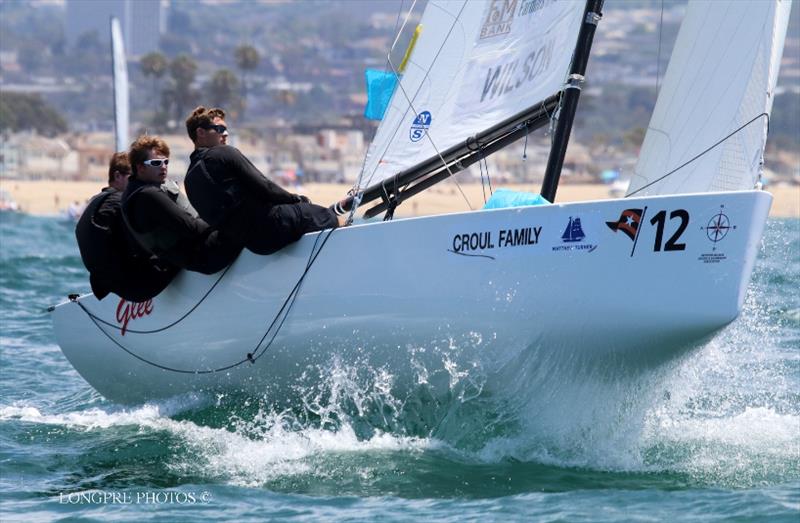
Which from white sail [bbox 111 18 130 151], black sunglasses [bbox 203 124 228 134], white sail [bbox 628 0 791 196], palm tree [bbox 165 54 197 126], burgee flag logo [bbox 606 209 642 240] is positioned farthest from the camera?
palm tree [bbox 165 54 197 126]

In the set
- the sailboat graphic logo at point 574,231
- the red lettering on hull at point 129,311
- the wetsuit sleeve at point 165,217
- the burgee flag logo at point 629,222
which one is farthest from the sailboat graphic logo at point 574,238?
the red lettering on hull at point 129,311

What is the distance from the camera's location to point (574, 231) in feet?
17.3

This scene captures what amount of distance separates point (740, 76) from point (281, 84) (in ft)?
436

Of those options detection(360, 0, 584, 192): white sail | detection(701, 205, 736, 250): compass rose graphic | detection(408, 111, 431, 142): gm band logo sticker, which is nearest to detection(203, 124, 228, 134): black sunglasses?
detection(360, 0, 584, 192): white sail

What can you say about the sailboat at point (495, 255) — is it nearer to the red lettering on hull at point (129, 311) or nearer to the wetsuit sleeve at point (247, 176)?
the red lettering on hull at point (129, 311)

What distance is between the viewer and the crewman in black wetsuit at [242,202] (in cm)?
594

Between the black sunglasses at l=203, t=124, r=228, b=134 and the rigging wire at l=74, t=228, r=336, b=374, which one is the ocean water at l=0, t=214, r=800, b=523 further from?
the black sunglasses at l=203, t=124, r=228, b=134

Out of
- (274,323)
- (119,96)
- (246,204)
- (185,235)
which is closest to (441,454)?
(274,323)

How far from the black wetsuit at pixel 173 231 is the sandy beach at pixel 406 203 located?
1449 inches

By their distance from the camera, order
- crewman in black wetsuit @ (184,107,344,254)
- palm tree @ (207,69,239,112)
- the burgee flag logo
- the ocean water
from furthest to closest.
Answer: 1. palm tree @ (207,69,239,112)
2. crewman in black wetsuit @ (184,107,344,254)
3. the burgee flag logo
4. the ocean water

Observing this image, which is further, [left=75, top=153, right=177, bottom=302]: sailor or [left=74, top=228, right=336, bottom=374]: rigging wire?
[left=75, top=153, right=177, bottom=302]: sailor

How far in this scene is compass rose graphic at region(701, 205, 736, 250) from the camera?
5.04m

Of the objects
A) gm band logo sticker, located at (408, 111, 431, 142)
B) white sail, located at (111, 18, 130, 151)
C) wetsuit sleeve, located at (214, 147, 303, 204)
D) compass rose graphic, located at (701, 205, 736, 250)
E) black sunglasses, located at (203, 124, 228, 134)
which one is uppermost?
white sail, located at (111, 18, 130, 151)

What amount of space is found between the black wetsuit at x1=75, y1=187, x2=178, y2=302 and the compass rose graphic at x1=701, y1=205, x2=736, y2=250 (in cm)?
→ 263
